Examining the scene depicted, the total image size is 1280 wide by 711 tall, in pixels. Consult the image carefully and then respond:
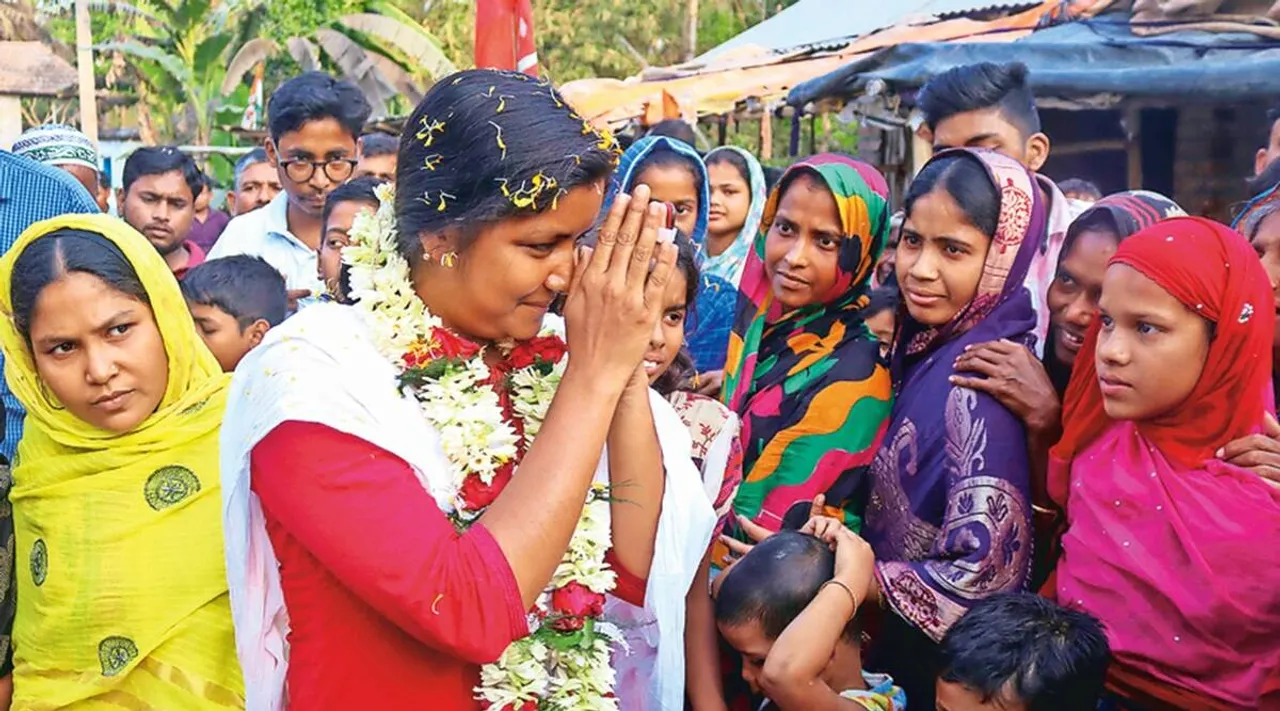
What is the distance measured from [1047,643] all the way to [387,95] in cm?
1696

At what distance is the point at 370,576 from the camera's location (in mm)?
1689

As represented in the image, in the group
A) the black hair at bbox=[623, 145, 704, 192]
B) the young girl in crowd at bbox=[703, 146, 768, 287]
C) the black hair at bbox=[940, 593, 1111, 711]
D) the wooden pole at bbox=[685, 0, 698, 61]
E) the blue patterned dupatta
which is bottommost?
the black hair at bbox=[940, 593, 1111, 711]

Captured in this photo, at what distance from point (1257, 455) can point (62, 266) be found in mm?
2492

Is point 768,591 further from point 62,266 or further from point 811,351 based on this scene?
point 62,266

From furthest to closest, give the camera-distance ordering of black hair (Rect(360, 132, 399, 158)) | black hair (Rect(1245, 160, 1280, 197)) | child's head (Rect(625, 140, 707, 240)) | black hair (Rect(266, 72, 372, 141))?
1. black hair (Rect(360, 132, 399, 158))
2. black hair (Rect(266, 72, 372, 141))
3. child's head (Rect(625, 140, 707, 240))
4. black hair (Rect(1245, 160, 1280, 197))

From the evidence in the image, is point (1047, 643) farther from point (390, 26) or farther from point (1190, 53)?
point (390, 26)

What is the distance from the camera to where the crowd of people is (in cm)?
Answer: 183

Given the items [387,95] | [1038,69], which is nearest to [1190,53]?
[1038,69]

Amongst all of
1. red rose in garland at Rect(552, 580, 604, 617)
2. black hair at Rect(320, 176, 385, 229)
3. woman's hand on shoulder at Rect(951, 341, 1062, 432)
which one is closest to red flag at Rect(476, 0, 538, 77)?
black hair at Rect(320, 176, 385, 229)

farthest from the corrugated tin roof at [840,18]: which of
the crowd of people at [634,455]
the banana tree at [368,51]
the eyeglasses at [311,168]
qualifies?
the crowd of people at [634,455]

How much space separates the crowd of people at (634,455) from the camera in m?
1.83

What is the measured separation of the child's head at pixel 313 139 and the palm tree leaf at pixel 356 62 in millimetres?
13555

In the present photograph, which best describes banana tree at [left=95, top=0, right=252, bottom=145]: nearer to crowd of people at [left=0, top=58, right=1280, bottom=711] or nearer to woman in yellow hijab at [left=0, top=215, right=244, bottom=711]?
crowd of people at [left=0, top=58, right=1280, bottom=711]

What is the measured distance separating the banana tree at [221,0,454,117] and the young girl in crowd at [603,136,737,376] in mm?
13812
